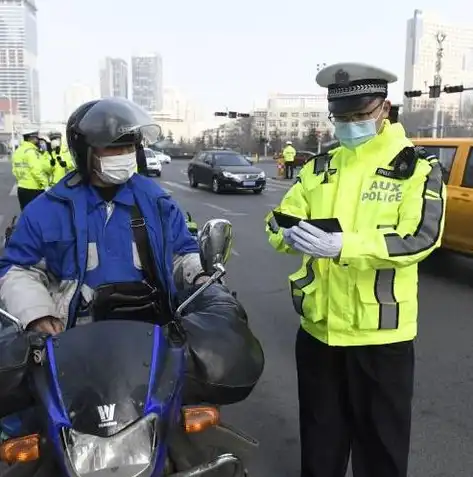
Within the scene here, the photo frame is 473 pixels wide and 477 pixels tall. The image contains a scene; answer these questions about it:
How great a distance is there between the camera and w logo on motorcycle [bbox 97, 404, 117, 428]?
1.61m

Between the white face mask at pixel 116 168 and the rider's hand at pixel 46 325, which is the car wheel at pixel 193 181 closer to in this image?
the white face mask at pixel 116 168

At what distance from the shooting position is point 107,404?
1.64m

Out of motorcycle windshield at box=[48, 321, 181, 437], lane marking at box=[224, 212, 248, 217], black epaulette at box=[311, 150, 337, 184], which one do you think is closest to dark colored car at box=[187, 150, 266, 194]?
lane marking at box=[224, 212, 248, 217]

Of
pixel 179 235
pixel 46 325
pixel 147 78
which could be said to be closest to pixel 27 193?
pixel 179 235

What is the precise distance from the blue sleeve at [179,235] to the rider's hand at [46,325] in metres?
0.70

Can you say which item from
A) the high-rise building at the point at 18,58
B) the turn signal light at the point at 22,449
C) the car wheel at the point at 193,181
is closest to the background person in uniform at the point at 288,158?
the car wheel at the point at 193,181

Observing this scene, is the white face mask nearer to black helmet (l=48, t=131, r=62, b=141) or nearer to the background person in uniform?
black helmet (l=48, t=131, r=62, b=141)

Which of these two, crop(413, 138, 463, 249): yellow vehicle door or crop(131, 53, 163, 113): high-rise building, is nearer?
crop(413, 138, 463, 249): yellow vehicle door

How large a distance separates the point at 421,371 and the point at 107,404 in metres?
3.41

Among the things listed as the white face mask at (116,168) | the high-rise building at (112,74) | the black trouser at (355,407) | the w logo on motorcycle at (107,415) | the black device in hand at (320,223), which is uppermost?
the high-rise building at (112,74)

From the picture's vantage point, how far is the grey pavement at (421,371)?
3385 millimetres

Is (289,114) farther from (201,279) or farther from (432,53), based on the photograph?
(201,279)

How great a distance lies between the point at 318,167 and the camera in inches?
105

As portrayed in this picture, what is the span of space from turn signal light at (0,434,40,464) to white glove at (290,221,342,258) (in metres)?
1.10
